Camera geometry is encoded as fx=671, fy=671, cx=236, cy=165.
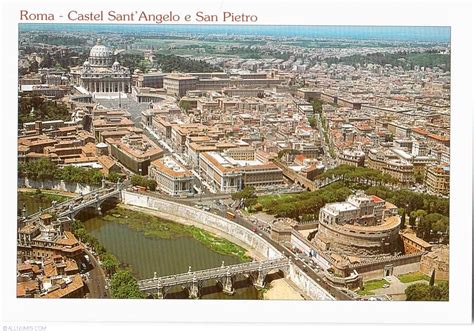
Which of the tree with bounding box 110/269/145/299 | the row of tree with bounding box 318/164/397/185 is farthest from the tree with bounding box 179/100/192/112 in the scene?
the tree with bounding box 110/269/145/299

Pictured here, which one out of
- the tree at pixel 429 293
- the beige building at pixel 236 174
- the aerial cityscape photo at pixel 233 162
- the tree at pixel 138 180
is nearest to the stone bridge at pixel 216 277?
the aerial cityscape photo at pixel 233 162

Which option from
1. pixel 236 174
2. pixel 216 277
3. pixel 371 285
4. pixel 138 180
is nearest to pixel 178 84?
pixel 138 180

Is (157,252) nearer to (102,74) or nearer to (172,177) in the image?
(172,177)

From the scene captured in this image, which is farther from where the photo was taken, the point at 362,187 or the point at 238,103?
the point at 238,103

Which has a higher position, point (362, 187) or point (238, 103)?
point (238, 103)

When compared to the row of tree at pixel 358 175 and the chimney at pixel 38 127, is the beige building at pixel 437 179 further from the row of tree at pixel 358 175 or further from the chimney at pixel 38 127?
the chimney at pixel 38 127
